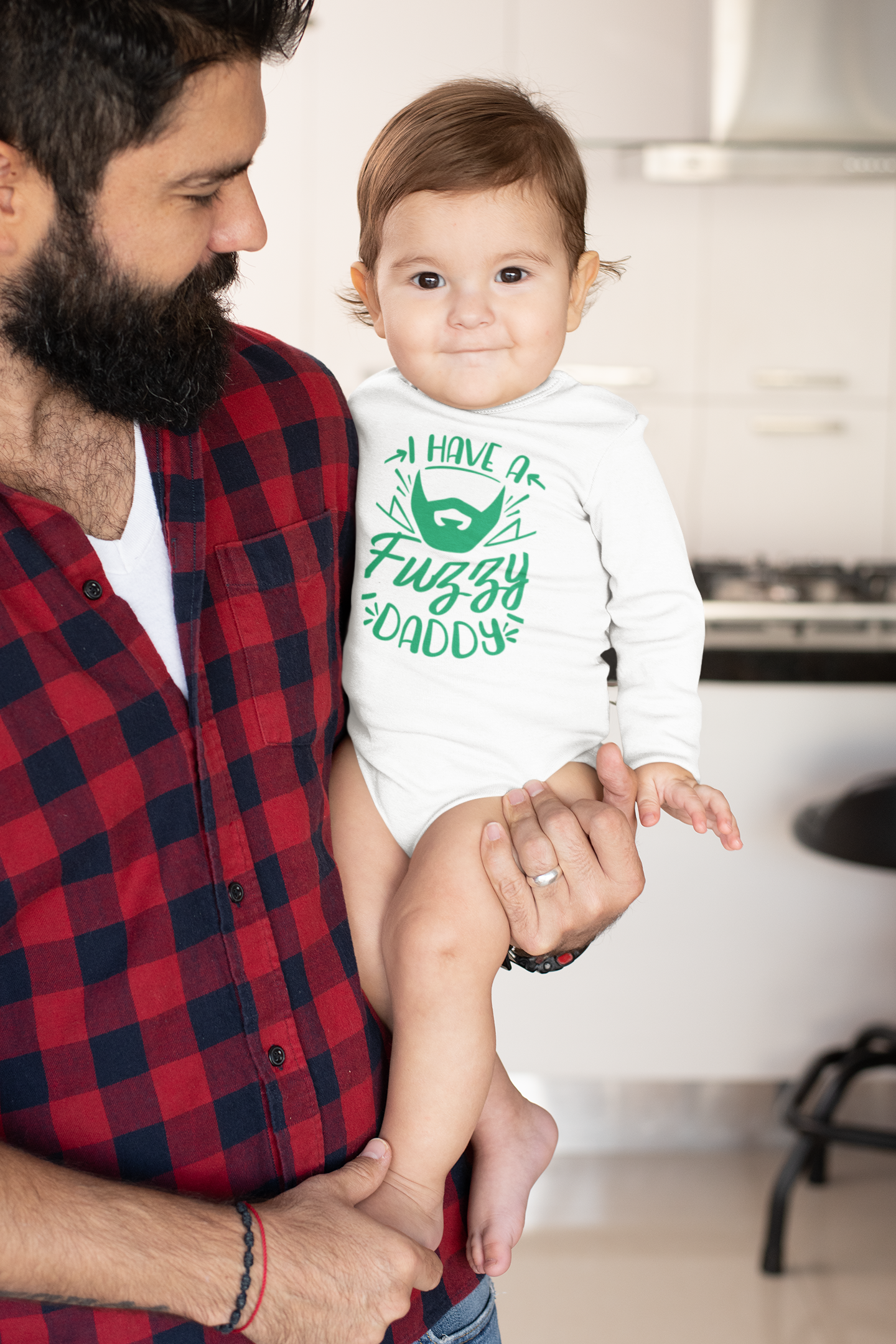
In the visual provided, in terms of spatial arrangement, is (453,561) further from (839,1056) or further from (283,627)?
(839,1056)

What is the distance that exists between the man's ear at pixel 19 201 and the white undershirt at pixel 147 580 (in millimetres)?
203

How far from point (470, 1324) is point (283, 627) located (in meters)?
0.60

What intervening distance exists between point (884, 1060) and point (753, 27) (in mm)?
2440

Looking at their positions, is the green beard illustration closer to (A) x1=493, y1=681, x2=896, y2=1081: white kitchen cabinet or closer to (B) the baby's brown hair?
(B) the baby's brown hair

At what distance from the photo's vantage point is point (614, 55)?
337cm

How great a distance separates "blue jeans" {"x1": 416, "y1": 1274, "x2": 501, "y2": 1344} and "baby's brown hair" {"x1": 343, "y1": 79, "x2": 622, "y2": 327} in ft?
2.95

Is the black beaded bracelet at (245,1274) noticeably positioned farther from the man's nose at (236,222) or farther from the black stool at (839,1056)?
the black stool at (839,1056)

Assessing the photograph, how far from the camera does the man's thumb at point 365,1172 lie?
2.90ft

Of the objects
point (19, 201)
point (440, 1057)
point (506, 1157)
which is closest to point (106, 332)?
point (19, 201)

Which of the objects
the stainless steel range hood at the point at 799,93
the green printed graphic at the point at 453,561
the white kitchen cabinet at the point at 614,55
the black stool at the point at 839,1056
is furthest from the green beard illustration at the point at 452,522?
the white kitchen cabinet at the point at 614,55

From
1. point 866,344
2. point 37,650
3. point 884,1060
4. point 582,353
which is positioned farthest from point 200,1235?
point 866,344

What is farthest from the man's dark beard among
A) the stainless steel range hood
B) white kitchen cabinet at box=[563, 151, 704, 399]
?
white kitchen cabinet at box=[563, 151, 704, 399]

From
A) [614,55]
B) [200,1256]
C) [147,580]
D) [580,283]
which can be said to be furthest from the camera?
[614,55]

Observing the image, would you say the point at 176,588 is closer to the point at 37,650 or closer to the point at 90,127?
the point at 37,650
